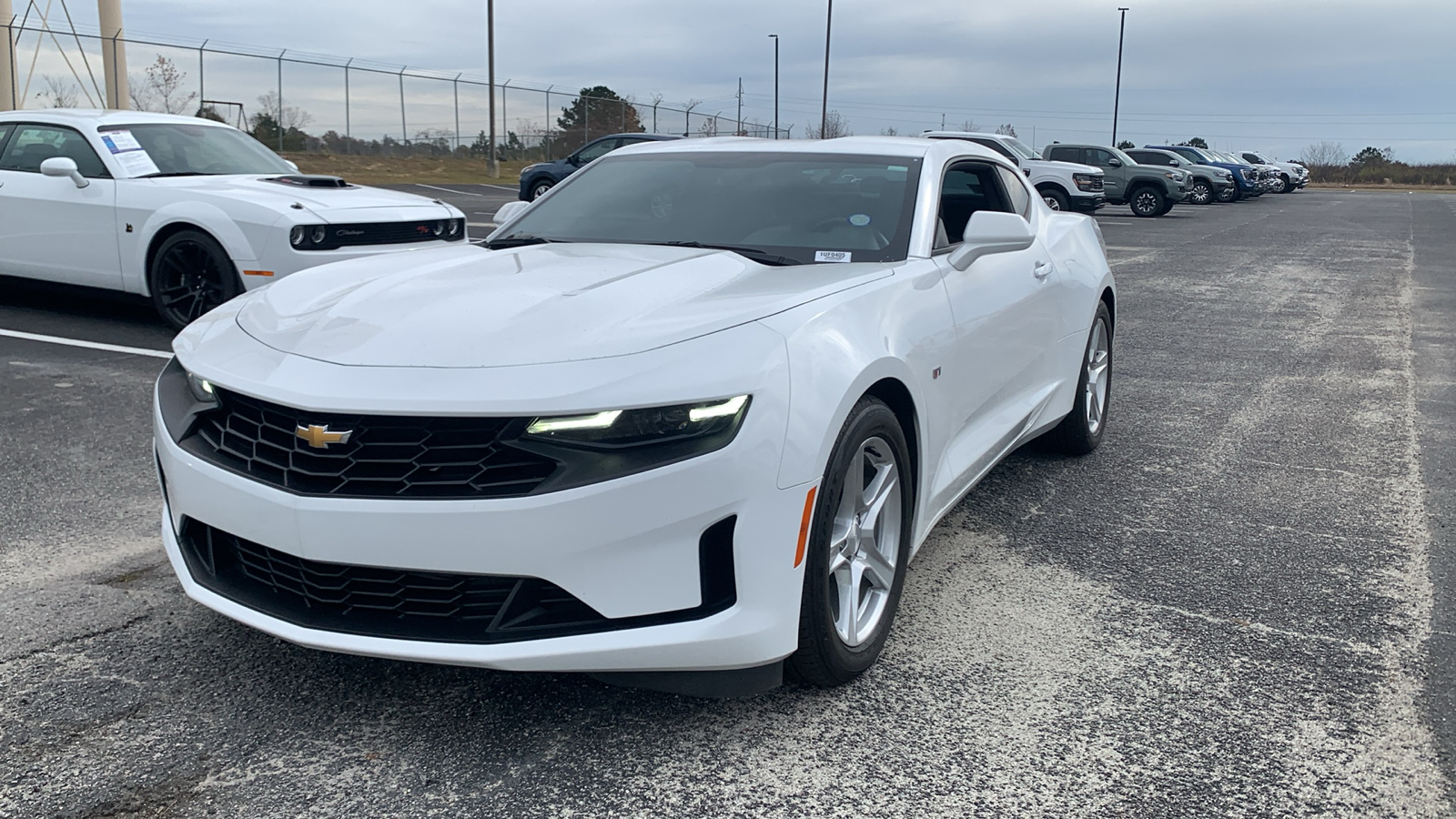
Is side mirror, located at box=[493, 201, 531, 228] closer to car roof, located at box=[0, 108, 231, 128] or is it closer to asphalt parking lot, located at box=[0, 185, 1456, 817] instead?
asphalt parking lot, located at box=[0, 185, 1456, 817]

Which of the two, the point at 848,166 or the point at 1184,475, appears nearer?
the point at 848,166

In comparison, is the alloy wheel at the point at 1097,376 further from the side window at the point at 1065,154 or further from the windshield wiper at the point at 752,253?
the side window at the point at 1065,154

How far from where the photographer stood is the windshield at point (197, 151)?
8227 mm

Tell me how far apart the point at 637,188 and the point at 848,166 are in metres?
0.75

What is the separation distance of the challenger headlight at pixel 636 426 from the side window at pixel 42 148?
23.1ft

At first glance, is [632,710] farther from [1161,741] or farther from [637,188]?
[637,188]

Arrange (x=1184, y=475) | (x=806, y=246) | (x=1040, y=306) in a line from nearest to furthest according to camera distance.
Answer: (x=806, y=246) < (x=1040, y=306) < (x=1184, y=475)

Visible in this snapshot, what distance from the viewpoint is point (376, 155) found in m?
35.2

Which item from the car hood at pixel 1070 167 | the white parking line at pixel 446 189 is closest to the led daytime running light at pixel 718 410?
the car hood at pixel 1070 167

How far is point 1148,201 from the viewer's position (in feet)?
95.4

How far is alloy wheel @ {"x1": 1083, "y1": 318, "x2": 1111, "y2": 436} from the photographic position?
5.34 meters

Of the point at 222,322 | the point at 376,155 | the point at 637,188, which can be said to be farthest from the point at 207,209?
the point at 376,155

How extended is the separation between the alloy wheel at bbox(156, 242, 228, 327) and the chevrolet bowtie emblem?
18.1ft

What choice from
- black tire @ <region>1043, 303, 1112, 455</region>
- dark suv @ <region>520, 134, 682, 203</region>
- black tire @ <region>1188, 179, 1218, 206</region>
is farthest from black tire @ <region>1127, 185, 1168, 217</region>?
black tire @ <region>1043, 303, 1112, 455</region>
